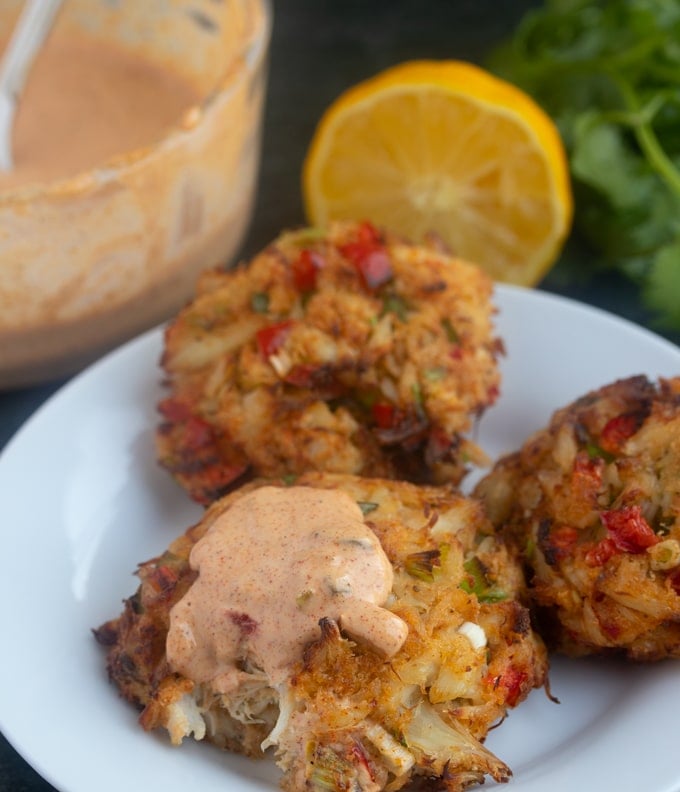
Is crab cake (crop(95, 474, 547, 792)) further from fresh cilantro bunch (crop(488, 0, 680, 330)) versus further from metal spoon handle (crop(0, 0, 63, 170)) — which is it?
metal spoon handle (crop(0, 0, 63, 170))

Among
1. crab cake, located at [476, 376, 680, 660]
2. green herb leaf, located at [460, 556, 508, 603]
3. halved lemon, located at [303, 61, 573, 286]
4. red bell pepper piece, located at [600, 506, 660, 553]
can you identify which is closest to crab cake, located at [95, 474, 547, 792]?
green herb leaf, located at [460, 556, 508, 603]

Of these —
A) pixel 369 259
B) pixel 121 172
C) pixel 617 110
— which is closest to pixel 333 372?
pixel 369 259

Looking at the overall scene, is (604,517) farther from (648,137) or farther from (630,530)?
(648,137)

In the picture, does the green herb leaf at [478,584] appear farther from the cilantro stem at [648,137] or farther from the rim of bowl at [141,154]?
the cilantro stem at [648,137]

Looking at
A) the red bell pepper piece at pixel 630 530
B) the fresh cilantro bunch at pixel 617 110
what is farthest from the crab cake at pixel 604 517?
the fresh cilantro bunch at pixel 617 110

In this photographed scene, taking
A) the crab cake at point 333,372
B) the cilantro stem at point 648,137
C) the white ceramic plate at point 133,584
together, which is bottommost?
the white ceramic plate at point 133,584

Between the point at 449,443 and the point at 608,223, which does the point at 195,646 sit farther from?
the point at 608,223
